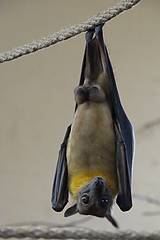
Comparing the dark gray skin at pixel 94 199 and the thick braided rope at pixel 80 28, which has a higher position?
the thick braided rope at pixel 80 28

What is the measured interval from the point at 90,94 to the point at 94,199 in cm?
26

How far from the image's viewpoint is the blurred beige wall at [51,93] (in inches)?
72.8

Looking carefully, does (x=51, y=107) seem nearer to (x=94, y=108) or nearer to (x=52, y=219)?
(x=52, y=219)

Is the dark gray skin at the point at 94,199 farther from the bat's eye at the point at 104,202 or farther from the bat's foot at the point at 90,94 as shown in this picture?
the bat's foot at the point at 90,94

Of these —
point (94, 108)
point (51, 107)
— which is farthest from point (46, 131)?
point (94, 108)

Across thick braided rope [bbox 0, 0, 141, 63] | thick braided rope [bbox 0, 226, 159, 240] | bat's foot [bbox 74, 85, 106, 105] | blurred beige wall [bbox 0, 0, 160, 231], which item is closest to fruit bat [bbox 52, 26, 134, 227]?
bat's foot [bbox 74, 85, 106, 105]

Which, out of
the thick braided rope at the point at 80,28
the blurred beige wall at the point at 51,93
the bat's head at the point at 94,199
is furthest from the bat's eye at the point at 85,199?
the blurred beige wall at the point at 51,93

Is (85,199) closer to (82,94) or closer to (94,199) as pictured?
(94,199)

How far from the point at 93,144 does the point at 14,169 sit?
998mm

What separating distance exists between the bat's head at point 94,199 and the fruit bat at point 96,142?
0.09 feet

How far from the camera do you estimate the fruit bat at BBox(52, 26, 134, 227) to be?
0.89 m

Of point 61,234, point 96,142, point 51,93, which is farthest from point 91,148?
point 51,93

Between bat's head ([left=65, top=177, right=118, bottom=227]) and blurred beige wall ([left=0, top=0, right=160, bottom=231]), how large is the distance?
1.04m

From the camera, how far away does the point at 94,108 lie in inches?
38.0
